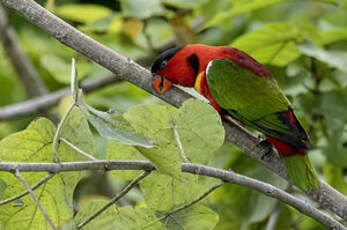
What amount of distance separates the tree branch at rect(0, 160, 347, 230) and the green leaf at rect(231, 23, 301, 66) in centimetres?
66

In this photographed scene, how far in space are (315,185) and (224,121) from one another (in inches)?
9.2

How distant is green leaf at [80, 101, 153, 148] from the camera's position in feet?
2.55

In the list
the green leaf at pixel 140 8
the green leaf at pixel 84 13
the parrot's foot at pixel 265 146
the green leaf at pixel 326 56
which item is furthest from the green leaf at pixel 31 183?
the green leaf at pixel 84 13

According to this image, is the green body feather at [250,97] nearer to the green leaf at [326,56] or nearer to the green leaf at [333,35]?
the green leaf at [326,56]

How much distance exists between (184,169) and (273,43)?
0.76 meters

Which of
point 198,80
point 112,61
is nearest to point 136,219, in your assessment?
point 112,61

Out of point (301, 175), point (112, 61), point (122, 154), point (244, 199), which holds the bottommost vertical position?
point (244, 199)

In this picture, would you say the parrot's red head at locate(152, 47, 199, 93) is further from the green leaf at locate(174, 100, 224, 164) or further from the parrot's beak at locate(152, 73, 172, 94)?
the green leaf at locate(174, 100, 224, 164)

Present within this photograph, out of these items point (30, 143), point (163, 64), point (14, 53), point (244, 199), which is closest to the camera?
point (30, 143)

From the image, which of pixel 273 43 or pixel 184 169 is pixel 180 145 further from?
pixel 273 43

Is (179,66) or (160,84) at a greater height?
(160,84)

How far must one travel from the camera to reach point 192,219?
0.93 m

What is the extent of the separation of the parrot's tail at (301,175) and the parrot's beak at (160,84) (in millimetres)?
282

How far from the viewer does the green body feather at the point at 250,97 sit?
121cm
